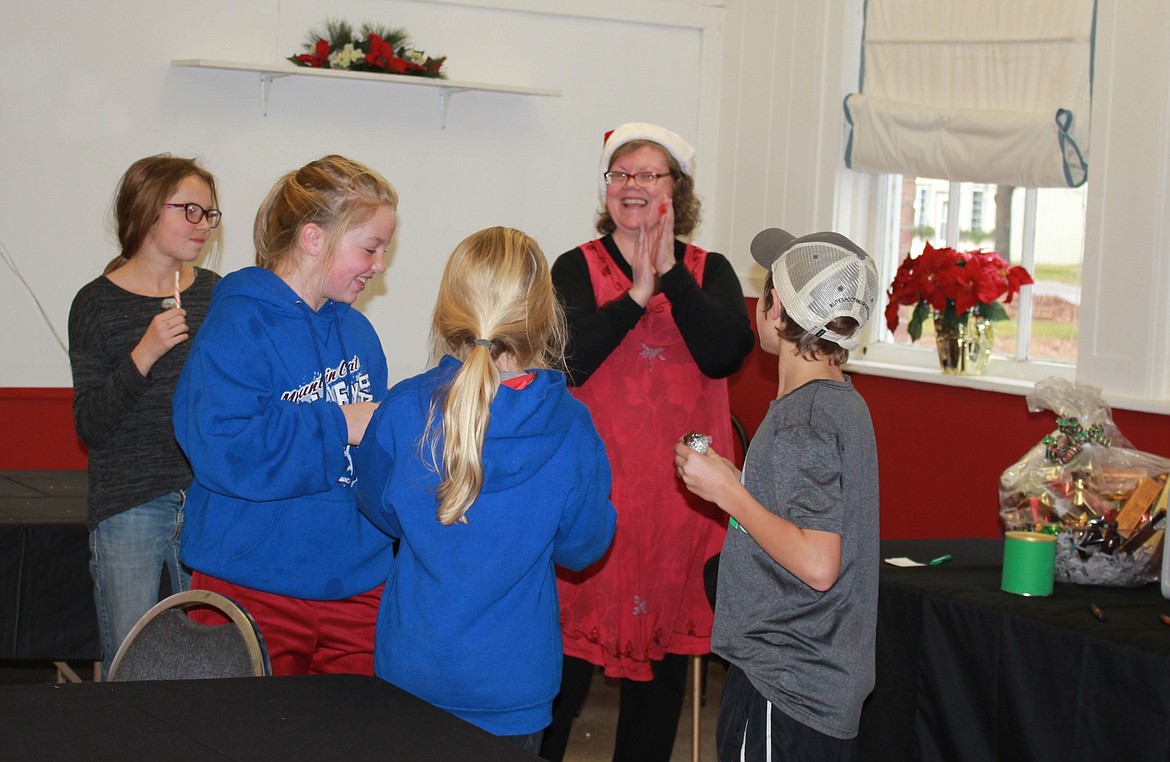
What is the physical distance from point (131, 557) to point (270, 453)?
84cm

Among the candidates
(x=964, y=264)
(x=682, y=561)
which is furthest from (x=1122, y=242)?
(x=682, y=561)

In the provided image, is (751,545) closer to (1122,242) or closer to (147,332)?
(147,332)

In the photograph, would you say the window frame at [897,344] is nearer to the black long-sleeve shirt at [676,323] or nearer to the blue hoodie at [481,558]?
the black long-sleeve shirt at [676,323]

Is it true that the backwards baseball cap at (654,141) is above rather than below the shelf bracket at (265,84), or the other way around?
below

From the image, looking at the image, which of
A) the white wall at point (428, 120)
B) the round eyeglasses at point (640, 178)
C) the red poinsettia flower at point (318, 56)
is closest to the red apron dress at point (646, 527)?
the round eyeglasses at point (640, 178)

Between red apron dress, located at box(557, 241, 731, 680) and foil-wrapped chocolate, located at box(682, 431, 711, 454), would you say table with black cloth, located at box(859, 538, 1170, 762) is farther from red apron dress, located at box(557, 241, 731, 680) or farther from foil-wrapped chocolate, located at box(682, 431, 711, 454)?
foil-wrapped chocolate, located at box(682, 431, 711, 454)

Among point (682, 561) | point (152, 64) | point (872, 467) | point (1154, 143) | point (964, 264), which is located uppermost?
point (152, 64)

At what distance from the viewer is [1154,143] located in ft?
9.57

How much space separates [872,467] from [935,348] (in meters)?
2.29

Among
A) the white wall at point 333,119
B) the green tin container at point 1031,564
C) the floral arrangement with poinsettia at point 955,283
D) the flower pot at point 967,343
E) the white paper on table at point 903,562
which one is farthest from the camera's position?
the white wall at point 333,119

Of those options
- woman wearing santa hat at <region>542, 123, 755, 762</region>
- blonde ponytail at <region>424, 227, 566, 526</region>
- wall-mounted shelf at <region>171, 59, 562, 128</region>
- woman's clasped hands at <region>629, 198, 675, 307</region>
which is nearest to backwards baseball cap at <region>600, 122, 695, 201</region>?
woman wearing santa hat at <region>542, 123, 755, 762</region>

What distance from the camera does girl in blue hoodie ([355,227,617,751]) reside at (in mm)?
1671

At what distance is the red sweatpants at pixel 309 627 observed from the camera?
75.9 inches

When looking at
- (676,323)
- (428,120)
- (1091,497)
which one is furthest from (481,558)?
(428,120)
